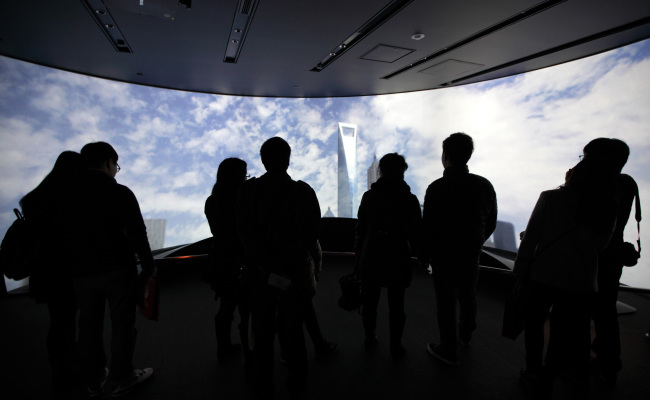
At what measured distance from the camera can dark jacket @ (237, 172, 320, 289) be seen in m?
1.51

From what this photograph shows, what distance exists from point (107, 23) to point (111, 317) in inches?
121

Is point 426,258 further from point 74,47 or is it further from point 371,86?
point 74,47

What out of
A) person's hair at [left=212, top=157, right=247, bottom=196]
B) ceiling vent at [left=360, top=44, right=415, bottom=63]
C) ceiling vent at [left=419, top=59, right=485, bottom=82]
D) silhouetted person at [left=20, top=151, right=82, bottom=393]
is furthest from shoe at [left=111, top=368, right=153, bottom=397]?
Answer: ceiling vent at [left=419, top=59, right=485, bottom=82]

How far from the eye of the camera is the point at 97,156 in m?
1.66

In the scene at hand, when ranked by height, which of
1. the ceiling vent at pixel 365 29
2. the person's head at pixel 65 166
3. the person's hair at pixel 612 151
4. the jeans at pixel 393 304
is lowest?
the jeans at pixel 393 304

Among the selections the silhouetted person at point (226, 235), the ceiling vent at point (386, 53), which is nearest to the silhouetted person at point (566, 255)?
the silhouetted person at point (226, 235)

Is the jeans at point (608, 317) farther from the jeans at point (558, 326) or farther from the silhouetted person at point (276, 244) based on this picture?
the silhouetted person at point (276, 244)

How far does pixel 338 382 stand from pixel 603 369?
6.20 ft

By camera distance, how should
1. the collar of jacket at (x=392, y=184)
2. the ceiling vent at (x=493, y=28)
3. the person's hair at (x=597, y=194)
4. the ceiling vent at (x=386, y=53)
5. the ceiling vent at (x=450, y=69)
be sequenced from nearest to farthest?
the person's hair at (x=597, y=194) → the collar of jacket at (x=392, y=184) → the ceiling vent at (x=493, y=28) → the ceiling vent at (x=386, y=53) → the ceiling vent at (x=450, y=69)

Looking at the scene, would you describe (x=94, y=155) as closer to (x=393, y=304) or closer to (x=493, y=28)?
(x=393, y=304)

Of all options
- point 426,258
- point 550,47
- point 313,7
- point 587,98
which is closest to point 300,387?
point 426,258

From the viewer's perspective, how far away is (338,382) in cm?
195

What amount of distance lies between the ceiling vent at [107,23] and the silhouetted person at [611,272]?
425 cm

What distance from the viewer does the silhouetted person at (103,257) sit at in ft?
5.12
